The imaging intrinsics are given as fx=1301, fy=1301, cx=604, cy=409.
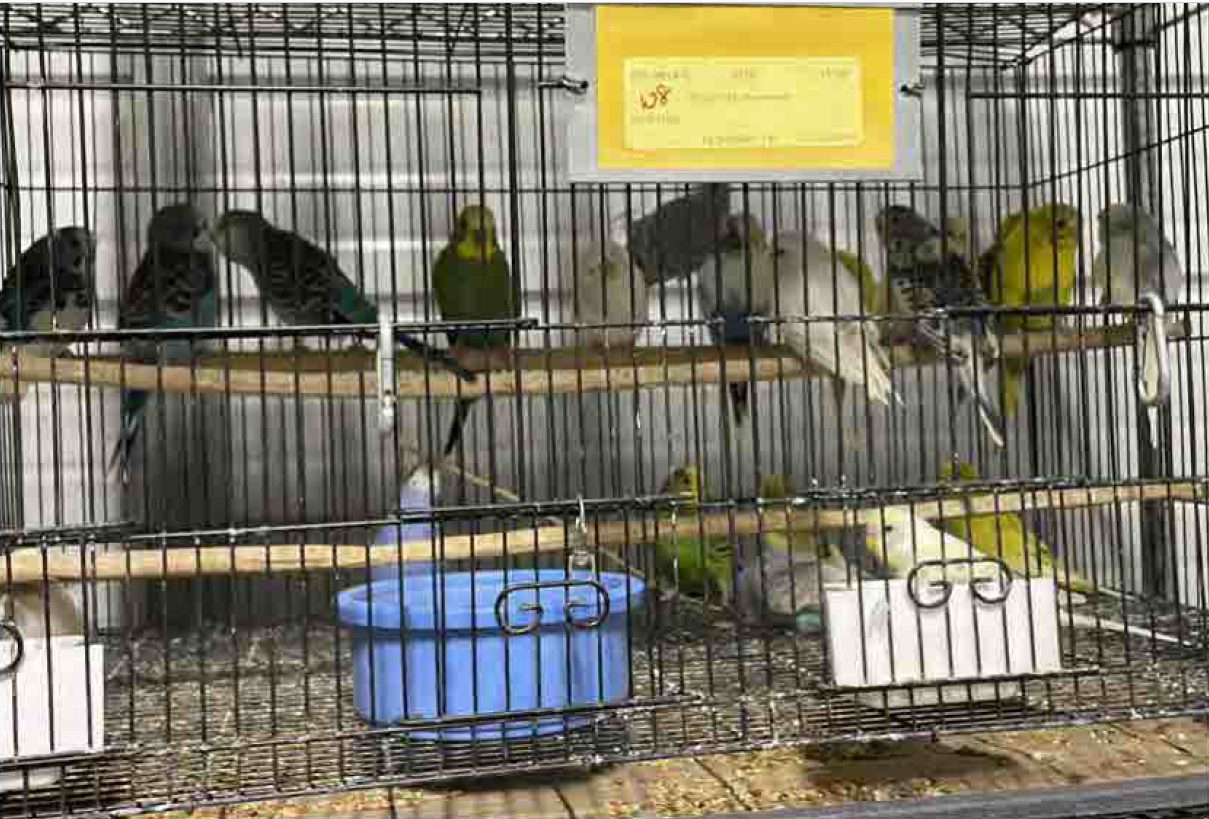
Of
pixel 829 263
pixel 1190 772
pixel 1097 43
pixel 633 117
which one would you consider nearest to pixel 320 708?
pixel 633 117

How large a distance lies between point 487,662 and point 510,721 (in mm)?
96

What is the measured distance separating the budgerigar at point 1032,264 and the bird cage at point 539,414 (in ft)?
0.04

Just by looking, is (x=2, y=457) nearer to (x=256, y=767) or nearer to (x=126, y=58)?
(x=126, y=58)

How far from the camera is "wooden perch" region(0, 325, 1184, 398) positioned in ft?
6.53

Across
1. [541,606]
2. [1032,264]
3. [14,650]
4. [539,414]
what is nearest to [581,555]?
[541,606]

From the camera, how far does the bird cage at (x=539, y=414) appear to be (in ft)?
4.25

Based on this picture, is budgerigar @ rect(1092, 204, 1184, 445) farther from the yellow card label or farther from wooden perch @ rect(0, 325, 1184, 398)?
the yellow card label

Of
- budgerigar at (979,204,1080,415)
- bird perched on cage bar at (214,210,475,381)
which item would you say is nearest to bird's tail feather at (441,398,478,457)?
bird perched on cage bar at (214,210,475,381)

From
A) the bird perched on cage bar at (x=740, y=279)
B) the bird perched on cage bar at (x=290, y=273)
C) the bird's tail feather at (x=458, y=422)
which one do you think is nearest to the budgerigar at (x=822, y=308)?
the bird perched on cage bar at (x=740, y=279)

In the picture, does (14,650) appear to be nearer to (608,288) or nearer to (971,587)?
(971,587)

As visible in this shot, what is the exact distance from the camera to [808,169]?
1239mm

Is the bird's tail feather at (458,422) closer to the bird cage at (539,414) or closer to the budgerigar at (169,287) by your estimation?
the bird cage at (539,414)

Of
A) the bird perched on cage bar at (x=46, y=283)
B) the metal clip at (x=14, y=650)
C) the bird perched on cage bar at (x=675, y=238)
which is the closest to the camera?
the metal clip at (x=14, y=650)

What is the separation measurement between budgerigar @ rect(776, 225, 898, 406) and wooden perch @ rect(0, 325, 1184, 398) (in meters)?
0.04
